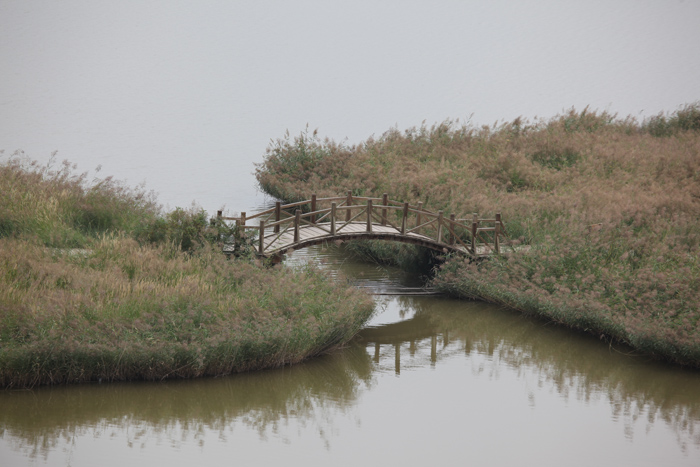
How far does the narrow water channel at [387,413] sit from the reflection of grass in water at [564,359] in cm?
4

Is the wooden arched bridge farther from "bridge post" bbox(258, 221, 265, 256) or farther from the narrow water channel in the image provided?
the narrow water channel

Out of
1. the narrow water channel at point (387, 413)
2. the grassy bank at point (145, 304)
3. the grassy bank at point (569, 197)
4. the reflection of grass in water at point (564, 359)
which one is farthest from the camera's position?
the grassy bank at point (569, 197)

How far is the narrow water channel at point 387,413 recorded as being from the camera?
9516mm

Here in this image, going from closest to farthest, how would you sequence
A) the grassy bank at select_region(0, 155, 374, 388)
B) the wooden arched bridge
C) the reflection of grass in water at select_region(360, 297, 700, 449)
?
the grassy bank at select_region(0, 155, 374, 388), the reflection of grass in water at select_region(360, 297, 700, 449), the wooden arched bridge

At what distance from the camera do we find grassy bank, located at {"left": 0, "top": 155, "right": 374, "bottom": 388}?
11.0 meters

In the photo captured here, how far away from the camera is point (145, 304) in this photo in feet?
39.9

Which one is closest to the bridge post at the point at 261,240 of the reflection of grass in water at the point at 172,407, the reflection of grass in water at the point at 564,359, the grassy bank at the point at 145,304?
the grassy bank at the point at 145,304

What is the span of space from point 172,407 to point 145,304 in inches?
85.3

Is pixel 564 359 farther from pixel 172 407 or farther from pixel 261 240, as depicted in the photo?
pixel 172 407

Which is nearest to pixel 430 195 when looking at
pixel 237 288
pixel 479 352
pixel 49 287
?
pixel 479 352

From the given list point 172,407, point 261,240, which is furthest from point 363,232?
point 172,407

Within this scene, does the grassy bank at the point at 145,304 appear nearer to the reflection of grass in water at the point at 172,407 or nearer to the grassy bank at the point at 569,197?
the reflection of grass in water at the point at 172,407

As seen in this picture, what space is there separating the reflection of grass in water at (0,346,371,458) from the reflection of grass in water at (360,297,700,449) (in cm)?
325

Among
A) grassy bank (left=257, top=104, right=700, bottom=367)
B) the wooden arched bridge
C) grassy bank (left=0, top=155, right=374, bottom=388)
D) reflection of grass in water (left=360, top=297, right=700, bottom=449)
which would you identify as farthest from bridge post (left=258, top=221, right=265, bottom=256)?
grassy bank (left=257, top=104, right=700, bottom=367)
